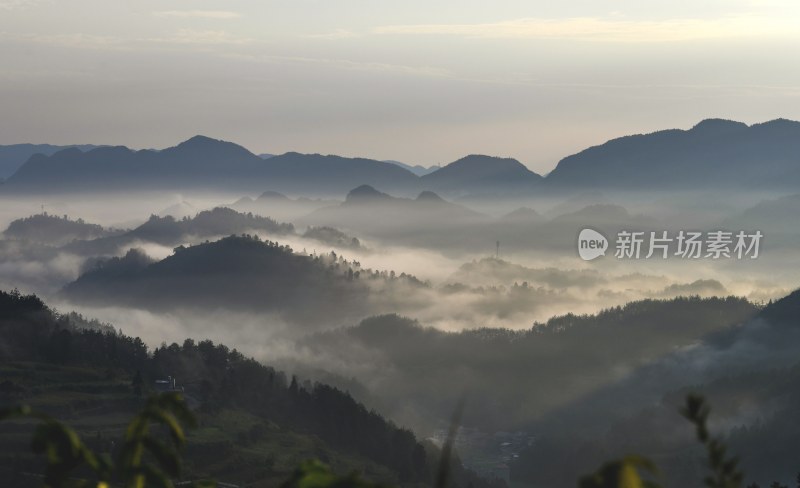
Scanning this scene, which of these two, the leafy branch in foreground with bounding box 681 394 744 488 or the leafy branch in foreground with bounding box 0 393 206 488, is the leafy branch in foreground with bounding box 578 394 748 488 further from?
the leafy branch in foreground with bounding box 0 393 206 488

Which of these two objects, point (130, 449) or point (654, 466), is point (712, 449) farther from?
point (130, 449)

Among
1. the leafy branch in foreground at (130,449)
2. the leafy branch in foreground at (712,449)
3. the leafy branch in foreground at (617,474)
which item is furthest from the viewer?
the leafy branch in foreground at (130,449)

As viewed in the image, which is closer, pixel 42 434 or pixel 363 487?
pixel 363 487

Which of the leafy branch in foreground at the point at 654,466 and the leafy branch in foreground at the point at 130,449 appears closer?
the leafy branch in foreground at the point at 654,466

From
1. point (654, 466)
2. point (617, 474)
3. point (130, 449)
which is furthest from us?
point (130, 449)

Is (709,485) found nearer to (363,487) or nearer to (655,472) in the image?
(655,472)

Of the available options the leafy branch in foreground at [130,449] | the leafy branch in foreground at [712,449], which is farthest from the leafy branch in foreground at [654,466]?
the leafy branch in foreground at [130,449]

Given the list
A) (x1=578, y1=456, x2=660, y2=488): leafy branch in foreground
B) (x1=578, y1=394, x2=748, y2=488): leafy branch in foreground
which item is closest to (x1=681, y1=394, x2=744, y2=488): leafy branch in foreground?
(x1=578, y1=394, x2=748, y2=488): leafy branch in foreground

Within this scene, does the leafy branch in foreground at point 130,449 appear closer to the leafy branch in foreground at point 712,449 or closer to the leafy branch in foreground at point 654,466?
the leafy branch in foreground at point 654,466

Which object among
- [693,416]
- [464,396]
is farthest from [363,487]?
[693,416]

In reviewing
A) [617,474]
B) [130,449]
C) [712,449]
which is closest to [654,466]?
[617,474]

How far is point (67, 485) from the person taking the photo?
15461 millimetres

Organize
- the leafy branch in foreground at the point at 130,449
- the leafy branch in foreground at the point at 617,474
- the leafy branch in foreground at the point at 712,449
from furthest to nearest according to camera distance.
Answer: the leafy branch in foreground at the point at 130,449 → the leafy branch in foreground at the point at 617,474 → the leafy branch in foreground at the point at 712,449

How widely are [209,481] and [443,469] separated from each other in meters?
6.08
